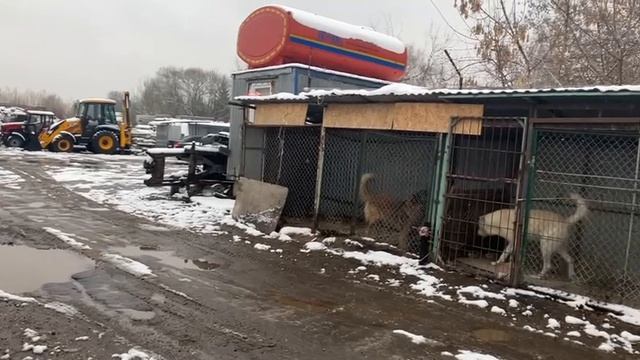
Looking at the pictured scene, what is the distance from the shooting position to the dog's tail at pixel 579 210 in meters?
6.69

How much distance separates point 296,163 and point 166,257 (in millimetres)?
4285

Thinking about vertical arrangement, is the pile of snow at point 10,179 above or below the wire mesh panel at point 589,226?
below

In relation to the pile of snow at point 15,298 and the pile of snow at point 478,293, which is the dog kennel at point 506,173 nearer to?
the pile of snow at point 478,293

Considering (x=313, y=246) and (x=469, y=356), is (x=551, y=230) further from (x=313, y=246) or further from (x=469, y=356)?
(x=313, y=246)

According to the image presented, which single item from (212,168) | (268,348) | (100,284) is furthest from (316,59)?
(268,348)

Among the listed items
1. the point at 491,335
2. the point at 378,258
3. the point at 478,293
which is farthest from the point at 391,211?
the point at 491,335

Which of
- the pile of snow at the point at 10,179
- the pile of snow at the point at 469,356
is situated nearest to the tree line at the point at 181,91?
the pile of snow at the point at 10,179

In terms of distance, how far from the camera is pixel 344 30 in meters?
13.7

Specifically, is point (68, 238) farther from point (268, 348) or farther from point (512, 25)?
point (512, 25)

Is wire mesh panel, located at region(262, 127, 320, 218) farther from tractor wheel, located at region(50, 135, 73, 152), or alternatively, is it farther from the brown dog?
tractor wheel, located at region(50, 135, 73, 152)

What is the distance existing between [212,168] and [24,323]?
9.82 meters

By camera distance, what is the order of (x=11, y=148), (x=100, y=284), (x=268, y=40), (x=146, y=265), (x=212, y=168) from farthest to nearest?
(x=11, y=148)
(x=212, y=168)
(x=268, y=40)
(x=146, y=265)
(x=100, y=284)

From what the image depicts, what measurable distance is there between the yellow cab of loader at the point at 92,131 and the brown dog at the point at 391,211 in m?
24.2

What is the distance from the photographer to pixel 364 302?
6.03m
